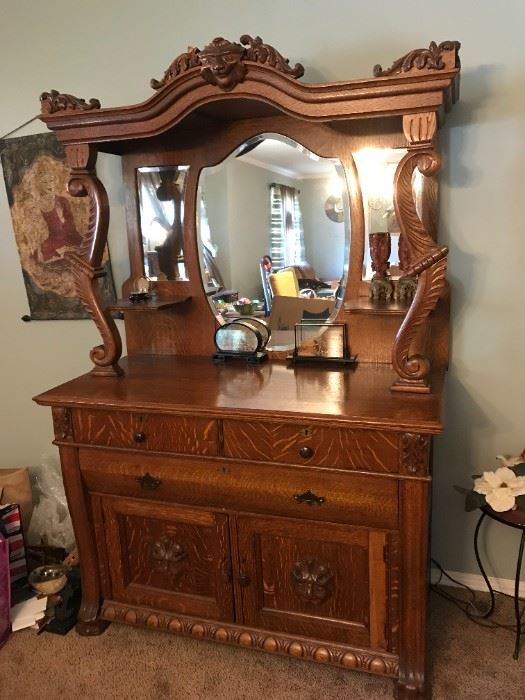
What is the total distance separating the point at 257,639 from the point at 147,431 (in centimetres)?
73

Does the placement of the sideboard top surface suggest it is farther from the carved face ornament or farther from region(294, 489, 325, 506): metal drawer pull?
the carved face ornament

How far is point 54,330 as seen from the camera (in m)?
2.51

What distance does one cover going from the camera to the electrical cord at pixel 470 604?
1996mm

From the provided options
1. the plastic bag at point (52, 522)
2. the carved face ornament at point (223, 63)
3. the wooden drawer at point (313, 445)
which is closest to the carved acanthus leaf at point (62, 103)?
the carved face ornament at point (223, 63)

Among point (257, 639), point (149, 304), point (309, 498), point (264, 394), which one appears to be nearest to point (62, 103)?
point (149, 304)

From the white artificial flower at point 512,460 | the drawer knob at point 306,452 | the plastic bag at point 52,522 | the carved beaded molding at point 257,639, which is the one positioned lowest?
the carved beaded molding at point 257,639

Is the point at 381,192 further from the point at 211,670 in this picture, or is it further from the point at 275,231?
the point at 211,670

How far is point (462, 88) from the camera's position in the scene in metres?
1.82

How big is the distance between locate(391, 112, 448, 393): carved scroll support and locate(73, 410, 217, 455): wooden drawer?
567 mm

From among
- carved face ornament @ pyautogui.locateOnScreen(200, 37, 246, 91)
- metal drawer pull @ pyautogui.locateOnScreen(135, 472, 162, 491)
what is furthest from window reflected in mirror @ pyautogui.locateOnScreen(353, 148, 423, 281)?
metal drawer pull @ pyautogui.locateOnScreen(135, 472, 162, 491)

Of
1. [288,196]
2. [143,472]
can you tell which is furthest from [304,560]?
[288,196]

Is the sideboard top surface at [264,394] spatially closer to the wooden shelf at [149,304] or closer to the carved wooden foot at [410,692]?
the wooden shelf at [149,304]

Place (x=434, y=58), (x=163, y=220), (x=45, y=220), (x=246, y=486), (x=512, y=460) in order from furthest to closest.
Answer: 1. (x=45, y=220)
2. (x=163, y=220)
3. (x=512, y=460)
4. (x=246, y=486)
5. (x=434, y=58)

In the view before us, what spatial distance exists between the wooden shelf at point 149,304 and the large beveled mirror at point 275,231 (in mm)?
147
